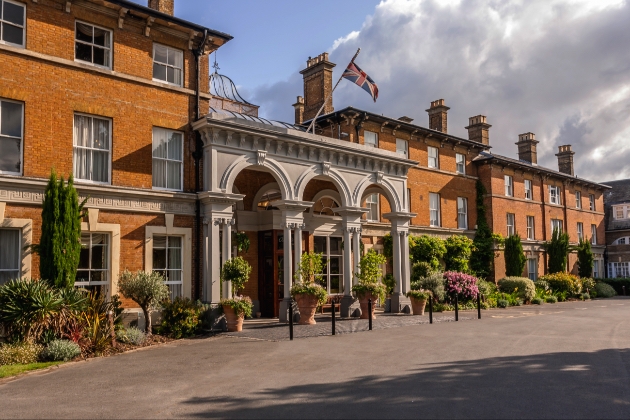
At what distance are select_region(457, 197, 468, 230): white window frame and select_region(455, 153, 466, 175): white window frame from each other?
5.04 feet

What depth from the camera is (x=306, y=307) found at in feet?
58.4

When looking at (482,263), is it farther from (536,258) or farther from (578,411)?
(578,411)

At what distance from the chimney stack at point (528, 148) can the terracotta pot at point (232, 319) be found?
103ft

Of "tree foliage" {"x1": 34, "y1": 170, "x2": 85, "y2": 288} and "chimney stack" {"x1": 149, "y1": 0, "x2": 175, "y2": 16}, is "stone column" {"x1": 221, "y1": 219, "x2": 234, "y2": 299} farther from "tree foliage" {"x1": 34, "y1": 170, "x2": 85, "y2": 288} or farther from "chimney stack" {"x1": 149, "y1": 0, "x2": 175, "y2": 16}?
"chimney stack" {"x1": 149, "y1": 0, "x2": 175, "y2": 16}

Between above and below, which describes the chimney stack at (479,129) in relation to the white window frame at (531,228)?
above

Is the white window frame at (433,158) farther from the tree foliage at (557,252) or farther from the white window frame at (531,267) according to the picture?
the tree foliage at (557,252)

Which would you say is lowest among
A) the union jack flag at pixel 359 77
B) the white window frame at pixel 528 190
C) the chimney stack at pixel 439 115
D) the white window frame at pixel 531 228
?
the white window frame at pixel 531 228

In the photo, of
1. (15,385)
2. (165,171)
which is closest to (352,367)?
(15,385)

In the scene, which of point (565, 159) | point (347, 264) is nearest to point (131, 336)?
point (347, 264)

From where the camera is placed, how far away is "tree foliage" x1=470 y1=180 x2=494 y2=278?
3111cm

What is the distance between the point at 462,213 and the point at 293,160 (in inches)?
596

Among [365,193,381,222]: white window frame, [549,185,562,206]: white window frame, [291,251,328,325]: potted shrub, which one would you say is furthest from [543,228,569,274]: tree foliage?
[291,251,328,325]: potted shrub

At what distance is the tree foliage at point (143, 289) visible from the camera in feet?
47.6

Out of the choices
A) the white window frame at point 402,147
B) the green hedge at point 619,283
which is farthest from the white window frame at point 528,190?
the white window frame at point 402,147
